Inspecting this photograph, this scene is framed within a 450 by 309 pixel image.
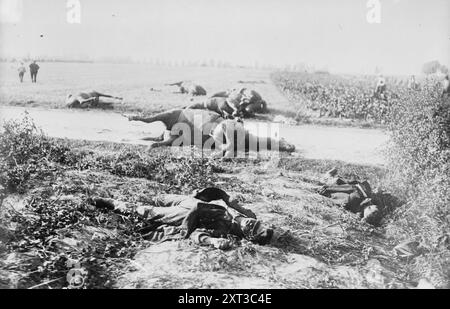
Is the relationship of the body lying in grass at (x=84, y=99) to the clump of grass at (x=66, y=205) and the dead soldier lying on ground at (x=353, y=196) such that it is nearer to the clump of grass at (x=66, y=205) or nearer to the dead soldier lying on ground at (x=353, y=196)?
the clump of grass at (x=66, y=205)

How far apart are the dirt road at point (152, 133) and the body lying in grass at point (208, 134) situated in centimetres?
51

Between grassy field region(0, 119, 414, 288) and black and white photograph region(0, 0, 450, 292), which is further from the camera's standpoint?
black and white photograph region(0, 0, 450, 292)

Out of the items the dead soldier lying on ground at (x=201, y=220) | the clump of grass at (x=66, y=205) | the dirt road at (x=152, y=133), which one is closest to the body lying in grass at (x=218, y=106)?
the dirt road at (x=152, y=133)

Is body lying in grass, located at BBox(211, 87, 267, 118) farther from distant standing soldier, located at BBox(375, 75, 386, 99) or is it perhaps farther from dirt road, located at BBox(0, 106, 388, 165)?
distant standing soldier, located at BBox(375, 75, 386, 99)

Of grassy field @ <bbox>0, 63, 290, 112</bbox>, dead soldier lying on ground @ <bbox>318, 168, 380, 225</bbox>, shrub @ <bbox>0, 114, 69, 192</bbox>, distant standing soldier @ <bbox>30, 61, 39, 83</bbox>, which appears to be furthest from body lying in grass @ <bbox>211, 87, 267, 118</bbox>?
shrub @ <bbox>0, 114, 69, 192</bbox>

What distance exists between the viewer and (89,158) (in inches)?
298

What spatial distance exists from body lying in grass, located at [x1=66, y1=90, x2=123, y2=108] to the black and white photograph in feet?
0.19

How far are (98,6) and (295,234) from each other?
208 inches

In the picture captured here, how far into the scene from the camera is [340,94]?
1477 centimetres

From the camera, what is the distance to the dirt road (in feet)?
29.0

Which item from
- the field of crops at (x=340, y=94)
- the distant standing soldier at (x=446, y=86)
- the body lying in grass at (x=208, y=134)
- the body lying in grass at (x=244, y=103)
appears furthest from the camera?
the field of crops at (x=340, y=94)

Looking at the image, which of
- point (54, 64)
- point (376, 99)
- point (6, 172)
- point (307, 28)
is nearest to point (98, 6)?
point (6, 172)

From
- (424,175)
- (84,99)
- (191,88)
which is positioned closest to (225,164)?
(424,175)

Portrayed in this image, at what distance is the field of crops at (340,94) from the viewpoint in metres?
12.5
